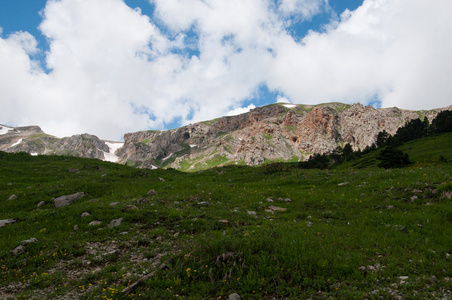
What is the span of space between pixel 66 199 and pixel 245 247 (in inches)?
621

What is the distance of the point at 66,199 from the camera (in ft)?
56.3

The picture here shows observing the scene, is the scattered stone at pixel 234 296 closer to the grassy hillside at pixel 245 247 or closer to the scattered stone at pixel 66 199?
the grassy hillside at pixel 245 247

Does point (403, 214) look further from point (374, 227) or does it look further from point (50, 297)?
point (50, 297)

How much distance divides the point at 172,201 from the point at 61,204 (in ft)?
26.5

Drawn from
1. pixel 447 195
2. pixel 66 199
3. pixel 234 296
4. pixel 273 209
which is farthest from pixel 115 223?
pixel 447 195

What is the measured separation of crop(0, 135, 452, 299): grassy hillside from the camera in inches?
259

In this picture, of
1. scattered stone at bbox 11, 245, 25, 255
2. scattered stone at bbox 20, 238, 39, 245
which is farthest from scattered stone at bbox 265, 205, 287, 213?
scattered stone at bbox 11, 245, 25, 255

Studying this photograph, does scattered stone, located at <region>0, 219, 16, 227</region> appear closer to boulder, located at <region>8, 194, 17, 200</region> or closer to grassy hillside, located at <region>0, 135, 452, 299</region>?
grassy hillside, located at <region>0, 135, 452, 299</region>

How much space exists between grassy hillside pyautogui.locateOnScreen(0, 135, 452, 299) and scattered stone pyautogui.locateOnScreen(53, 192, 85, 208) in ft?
2.95

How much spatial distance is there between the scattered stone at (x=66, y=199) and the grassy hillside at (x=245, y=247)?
0.90 meters

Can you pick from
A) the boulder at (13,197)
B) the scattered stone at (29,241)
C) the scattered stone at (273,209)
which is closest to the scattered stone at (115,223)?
the scattered stone at (29,241)

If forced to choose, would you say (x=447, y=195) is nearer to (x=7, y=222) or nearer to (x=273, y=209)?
(x=273, y=209)

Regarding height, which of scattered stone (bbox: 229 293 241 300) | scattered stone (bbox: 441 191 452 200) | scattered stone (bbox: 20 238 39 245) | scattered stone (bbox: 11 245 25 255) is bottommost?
scattered stone (bbox: 229 293 241 300)

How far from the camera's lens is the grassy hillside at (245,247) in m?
6.59
